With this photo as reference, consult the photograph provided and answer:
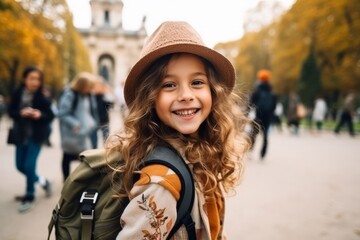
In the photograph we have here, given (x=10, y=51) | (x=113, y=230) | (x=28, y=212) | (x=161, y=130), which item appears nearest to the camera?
(x=113, y=230)

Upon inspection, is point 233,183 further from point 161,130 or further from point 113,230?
point 113,230

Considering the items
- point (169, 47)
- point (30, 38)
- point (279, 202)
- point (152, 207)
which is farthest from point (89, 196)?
point (30, 38)

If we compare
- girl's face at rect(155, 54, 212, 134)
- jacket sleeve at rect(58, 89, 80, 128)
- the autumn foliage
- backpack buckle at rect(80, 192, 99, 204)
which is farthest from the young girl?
the autumn foliage

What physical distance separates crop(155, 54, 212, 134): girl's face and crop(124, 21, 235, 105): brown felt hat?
0.07 m

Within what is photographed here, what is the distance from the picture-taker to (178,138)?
1422 mm

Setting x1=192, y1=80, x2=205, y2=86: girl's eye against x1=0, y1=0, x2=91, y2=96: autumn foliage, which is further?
x1=0, y1=0, x2=91, y2=96: autumn foliage

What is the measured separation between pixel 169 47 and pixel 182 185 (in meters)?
0.62

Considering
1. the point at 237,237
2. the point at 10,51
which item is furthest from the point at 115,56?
the point at 237,237

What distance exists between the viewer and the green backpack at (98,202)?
1.17m

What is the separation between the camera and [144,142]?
1.39m

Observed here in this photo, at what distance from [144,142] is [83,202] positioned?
0.38 m

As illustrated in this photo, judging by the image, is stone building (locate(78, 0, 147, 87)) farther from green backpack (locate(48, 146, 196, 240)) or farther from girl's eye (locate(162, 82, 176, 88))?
green backpack (locate(48, 146, 196, 240))

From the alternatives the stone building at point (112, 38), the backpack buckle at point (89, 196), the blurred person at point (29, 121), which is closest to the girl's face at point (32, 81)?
the blurred person at point (29, 121)

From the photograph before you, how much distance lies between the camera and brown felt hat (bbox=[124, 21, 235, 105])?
1.33 metres
